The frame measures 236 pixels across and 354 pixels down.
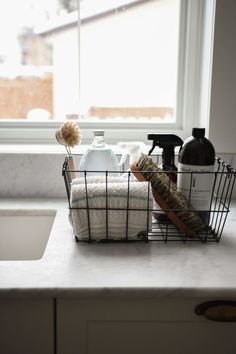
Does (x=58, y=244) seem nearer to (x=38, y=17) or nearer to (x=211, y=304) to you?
(x=211, y=304)

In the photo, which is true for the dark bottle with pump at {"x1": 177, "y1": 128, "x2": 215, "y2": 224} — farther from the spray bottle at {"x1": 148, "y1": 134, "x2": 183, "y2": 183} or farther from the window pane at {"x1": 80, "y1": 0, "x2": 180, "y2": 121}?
the window pane at {"x1": 80, "y1": 0, "x2": 180, "y2": 121}

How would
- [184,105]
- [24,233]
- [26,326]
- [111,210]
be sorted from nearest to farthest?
[26,326]
[111,210]
[24,233]
[184,105]

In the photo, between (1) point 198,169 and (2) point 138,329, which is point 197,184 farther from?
(2) point 138,329

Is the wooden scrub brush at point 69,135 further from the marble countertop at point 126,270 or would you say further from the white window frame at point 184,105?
the white window frame at point 184,105

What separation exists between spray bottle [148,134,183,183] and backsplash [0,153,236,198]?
317mm

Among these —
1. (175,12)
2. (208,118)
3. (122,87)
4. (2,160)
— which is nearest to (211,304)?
(208,118)

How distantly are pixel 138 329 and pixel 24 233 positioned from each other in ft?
1.78

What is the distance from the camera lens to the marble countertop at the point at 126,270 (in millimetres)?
759

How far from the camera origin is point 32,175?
52.5 inches

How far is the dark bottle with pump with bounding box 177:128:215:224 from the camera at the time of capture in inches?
38.6

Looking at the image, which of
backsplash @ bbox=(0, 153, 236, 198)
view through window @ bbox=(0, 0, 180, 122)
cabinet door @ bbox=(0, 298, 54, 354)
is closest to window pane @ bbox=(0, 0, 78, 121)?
view through window @ bbox=(0, 0, 180, 122)

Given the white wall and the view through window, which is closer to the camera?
the white wall

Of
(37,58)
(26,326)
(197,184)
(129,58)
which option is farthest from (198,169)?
(37,58)

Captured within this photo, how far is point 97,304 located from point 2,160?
68 centimetres
